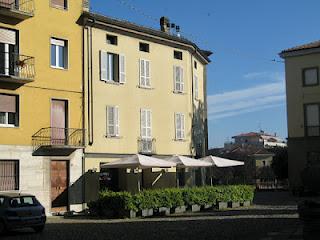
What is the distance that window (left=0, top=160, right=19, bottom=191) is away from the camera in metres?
26.2

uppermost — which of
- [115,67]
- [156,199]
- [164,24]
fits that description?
[164,24]

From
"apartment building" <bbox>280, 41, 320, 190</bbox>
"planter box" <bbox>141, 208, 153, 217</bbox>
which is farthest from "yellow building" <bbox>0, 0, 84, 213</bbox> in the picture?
"apartment building" <bbox>280, 41, 320, 190</bbox>

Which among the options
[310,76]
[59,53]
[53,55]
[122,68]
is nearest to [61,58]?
[59,53]

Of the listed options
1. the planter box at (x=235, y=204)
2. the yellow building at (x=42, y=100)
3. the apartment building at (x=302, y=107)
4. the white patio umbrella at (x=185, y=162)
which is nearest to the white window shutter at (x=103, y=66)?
the yellow building at (x=42, y=100)

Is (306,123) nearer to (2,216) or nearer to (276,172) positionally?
(276,172)

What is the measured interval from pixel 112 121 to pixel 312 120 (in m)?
20.0

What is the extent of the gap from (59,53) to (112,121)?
4.76 metres

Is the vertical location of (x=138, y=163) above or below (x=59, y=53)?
below

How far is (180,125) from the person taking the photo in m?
36.2

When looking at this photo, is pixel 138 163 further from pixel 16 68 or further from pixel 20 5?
pixel 20 5

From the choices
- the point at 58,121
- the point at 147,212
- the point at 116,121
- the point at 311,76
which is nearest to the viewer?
the point at 147,212

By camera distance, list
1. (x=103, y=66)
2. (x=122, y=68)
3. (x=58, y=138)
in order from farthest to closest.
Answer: (x=122, y=68) → (x=103, y=66) → (x=58, y=138)

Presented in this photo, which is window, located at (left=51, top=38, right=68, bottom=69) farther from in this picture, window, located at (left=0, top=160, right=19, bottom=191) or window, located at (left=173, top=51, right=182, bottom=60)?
window, located at (left=173, top=51, right=182, bottom=60)

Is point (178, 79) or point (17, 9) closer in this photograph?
point (17, 9)
